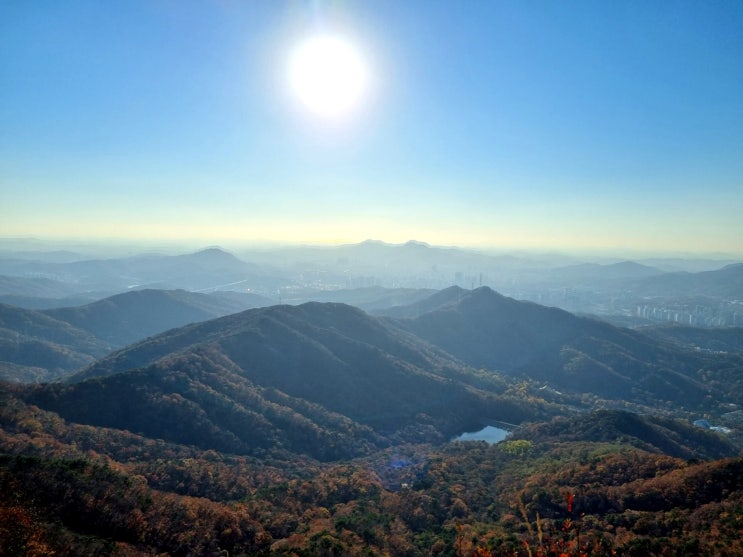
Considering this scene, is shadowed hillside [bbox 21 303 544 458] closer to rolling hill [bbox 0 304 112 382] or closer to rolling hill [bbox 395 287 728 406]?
rolling hill [bbox 395 287 728 406]

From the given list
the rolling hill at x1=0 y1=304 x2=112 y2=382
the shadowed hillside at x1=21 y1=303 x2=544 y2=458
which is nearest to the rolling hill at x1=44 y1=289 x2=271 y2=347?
the rolling hill at x1=0 y1=304 x2=112 y2=382

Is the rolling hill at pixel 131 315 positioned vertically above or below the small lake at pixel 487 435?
above

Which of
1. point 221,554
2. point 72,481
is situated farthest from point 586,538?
point 72,481

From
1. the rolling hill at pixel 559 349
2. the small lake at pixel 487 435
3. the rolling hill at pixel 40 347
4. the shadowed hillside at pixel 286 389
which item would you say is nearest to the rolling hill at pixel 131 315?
the rolling hill at pixel 40 347

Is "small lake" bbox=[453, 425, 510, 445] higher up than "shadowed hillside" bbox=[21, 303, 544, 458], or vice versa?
"shadowed hillside" bbox=[21, 303, 544, 458]

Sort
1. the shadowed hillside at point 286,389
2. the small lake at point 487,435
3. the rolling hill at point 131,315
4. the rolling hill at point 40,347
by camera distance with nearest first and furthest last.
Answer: the shadowed hillside at point 286,389 < the small lake at point 487,435 < the rolling hill at point 40,347 < the rolling hill at point 131,315

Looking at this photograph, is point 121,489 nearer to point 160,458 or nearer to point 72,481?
point 72,481

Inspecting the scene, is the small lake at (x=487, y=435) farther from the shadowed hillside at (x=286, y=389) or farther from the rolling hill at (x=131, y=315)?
the rolling hill at (x=131, y=315)

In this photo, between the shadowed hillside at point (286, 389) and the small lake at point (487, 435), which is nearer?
the shadowed hillside at point (286, 389)

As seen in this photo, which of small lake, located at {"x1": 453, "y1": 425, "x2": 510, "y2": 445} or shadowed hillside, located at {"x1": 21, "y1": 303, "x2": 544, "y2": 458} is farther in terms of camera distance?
small lake, located at {"x1": 453, "y1": 425, "x2": 510, "y2": 445}
